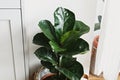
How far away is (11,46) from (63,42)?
315 millimetres

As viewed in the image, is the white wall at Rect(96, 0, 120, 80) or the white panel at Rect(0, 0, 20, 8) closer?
the white panel at Rect(0, 0, 20, 8)

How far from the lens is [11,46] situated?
1217 mm

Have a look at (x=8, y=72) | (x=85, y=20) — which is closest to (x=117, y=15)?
(x=85, y=20)

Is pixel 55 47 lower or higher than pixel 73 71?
higher

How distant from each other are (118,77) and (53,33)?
2.54 feet

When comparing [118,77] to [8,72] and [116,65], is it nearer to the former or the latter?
[116,65]

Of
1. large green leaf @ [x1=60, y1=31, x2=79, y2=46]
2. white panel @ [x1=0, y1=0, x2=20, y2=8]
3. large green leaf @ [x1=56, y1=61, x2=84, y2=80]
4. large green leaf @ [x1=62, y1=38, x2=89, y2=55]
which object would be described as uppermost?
white panel @ [x1=0, y1=0, x2=20, y2=8]

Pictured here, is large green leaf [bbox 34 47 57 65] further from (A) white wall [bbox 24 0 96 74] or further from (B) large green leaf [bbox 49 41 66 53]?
(A) white wall [bbox 24 0 96 74]

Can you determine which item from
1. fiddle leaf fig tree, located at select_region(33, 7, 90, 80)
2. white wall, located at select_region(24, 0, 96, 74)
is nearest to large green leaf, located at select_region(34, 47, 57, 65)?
fiddle leaf fig tree, located at select_region(33, 7, 90, 80)

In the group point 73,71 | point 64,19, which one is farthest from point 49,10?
point 73,71

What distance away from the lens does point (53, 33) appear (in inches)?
44.9

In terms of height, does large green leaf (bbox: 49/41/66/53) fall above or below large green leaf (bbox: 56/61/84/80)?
above

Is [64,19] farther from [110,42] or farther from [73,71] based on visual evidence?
[110,42]

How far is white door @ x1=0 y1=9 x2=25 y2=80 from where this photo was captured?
1.11 m
